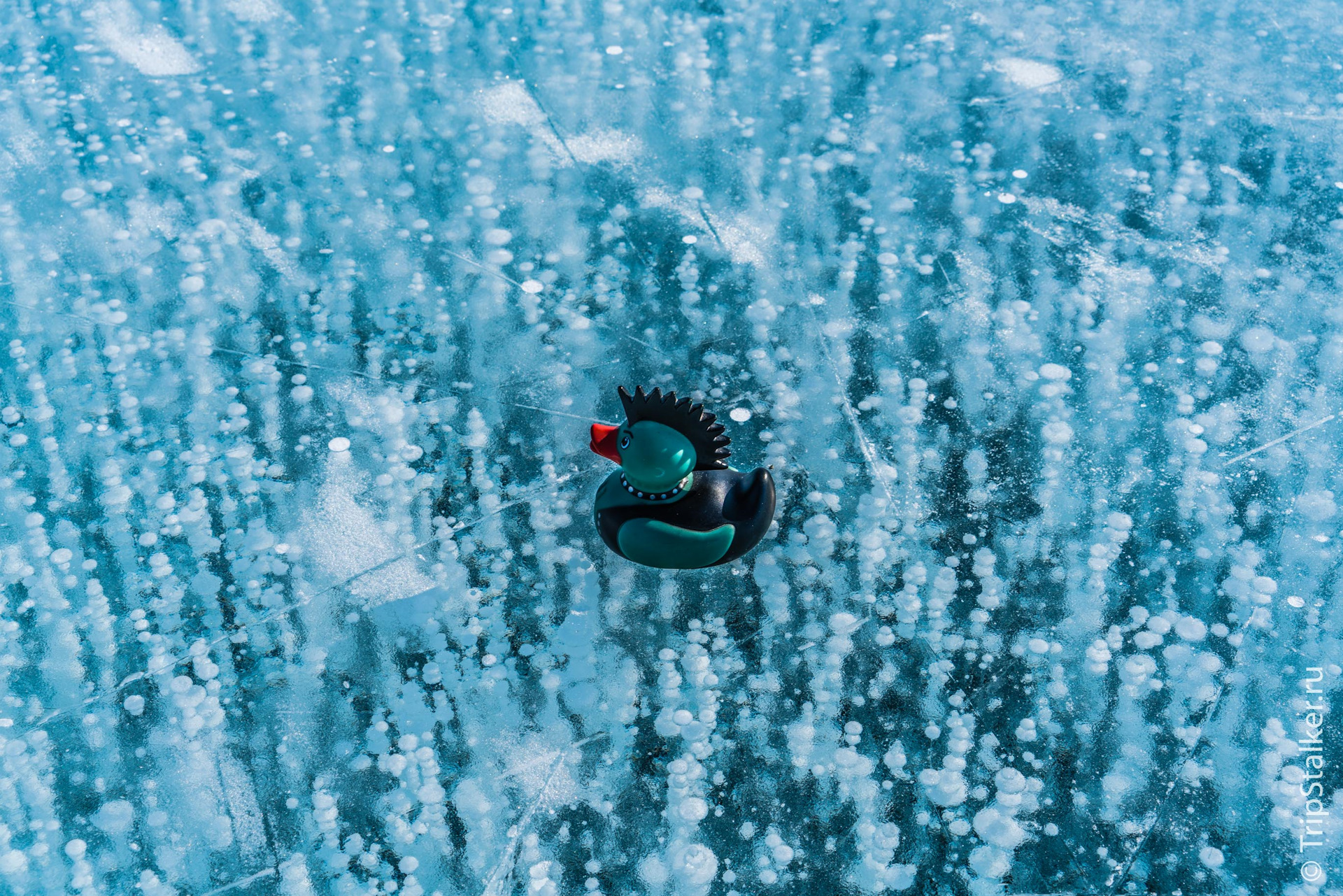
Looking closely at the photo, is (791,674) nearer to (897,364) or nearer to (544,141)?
(897,364)

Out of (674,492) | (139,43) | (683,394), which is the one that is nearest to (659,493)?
(674,492)

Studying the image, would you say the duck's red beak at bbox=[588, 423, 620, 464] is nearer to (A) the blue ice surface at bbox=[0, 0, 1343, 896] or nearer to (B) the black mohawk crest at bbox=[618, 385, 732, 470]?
(B) the black mohawk crest at bbox=[618, 385, 732, 470]

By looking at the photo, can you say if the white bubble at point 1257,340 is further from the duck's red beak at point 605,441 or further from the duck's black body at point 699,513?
the duck's red beak at point 605,441

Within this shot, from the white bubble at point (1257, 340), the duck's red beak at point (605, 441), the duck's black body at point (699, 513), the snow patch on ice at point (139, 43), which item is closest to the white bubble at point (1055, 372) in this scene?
the white bubble at point (1257, 340)

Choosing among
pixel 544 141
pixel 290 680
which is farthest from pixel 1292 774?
pixel 544 141

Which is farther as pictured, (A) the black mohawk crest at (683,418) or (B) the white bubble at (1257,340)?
(B) the white bubble at (1257,340)

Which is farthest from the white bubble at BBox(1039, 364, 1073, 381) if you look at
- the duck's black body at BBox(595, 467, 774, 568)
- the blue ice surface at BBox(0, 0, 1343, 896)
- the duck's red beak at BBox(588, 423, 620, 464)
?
the duck's red beak at BBox(588, 423, 620, 464)
